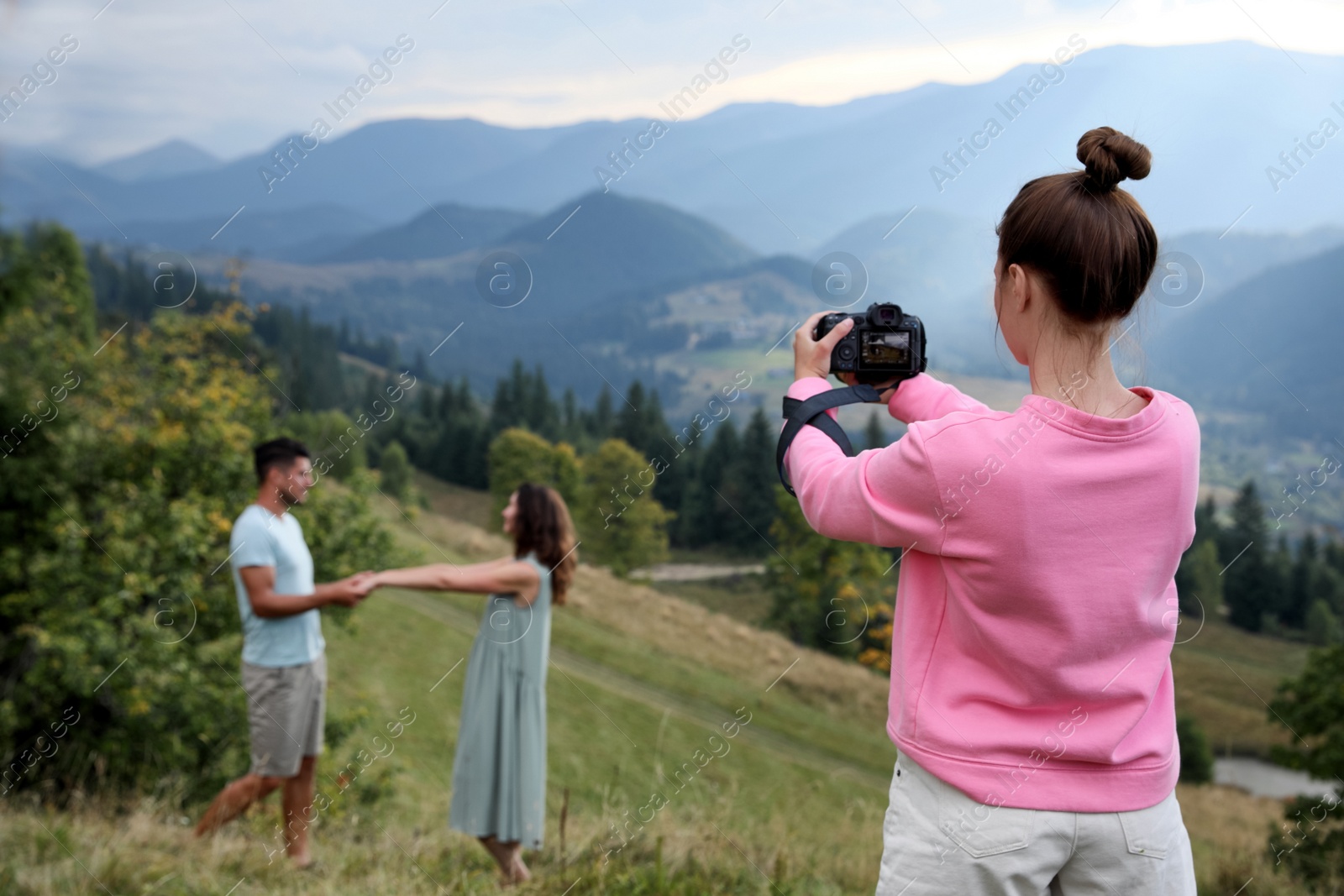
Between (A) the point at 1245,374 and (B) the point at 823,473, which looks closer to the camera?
(B) the point at 823,473

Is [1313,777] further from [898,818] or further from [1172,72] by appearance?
[1172,72]

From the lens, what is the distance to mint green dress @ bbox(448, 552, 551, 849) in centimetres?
405

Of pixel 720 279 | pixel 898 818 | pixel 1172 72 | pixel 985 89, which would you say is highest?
pixel 985 89

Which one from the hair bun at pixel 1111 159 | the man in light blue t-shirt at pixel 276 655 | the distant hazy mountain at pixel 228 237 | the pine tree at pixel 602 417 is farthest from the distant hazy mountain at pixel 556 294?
the hair bun at pixel 1111 159

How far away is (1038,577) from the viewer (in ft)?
4.33

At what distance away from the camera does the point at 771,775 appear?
21.6 m

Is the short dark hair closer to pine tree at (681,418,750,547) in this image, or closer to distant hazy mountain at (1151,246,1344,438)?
pine tree at (681,418,750,547)

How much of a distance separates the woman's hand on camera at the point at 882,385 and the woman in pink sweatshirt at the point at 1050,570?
0.76 feet

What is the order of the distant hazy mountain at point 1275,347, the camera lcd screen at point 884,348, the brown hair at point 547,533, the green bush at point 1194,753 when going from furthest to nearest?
the distant hazy mountain at point 1275,347 < the green bush at point 1194,753 < the brown hair at point 547,533 < the camera lcd screen at point 884,348

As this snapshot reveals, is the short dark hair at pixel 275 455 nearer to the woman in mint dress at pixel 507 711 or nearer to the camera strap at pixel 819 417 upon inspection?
the woman in mint dress at pixel 507 711

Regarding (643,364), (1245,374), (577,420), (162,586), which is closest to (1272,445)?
(1245,374)

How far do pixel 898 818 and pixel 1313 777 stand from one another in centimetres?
1600

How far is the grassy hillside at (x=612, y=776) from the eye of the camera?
3.82 m

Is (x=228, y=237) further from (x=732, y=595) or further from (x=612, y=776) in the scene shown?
(x=612, y=776)
